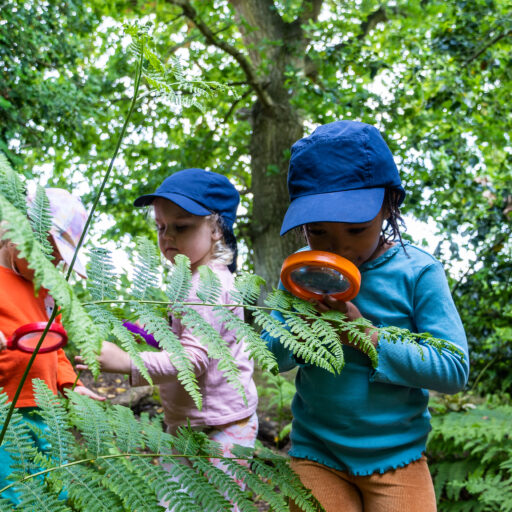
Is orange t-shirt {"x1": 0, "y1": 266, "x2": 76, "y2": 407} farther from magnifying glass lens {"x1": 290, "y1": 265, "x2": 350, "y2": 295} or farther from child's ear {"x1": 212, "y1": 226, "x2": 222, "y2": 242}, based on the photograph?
magnifying glass lens {"x1": 290, "y1": 265, "x2": 350, "y2": 295}

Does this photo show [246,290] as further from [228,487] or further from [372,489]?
[372,489]

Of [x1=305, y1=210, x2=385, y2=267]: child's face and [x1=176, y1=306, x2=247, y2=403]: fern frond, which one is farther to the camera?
[x1=305, y1=210, x2=385, y2=267]: child's face

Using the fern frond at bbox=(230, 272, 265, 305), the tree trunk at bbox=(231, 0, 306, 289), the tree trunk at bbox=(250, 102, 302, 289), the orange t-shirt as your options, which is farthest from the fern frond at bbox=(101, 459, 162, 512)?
the tree trunk at bbox=(250, 102, 302, 289)

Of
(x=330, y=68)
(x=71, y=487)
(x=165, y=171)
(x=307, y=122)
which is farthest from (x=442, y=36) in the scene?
(x=71, y=487)

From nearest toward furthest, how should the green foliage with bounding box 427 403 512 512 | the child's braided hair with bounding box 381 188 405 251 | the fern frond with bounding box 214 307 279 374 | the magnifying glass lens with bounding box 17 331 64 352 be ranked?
1. the fern frond with bounding box 214 307 279 374
2. the magnifying glass lens with bounding box 17 331 64 352
3. the child's braided hair with bounding box 381 188 405 251
4. the green foliage with bounding box 427 403 512 512

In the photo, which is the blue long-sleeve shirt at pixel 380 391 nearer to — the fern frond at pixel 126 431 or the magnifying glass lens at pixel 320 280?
the magnifying glass lens at pixel 320 280

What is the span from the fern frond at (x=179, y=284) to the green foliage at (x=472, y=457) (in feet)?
8.05

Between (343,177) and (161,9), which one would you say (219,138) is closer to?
(161,9)

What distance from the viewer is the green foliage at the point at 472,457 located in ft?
9.94

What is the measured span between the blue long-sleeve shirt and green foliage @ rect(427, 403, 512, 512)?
1.55 meters

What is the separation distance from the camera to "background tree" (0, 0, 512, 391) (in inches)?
192

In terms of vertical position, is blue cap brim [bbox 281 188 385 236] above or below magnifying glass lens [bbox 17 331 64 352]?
above

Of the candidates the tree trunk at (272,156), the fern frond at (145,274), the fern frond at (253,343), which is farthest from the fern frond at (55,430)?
→ the tree trunk at (272,156)

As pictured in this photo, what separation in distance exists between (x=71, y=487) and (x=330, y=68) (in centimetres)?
557
